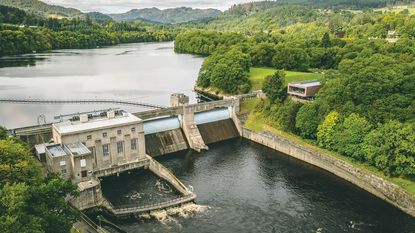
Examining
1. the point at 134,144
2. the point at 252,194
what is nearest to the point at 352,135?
the point at 252,194

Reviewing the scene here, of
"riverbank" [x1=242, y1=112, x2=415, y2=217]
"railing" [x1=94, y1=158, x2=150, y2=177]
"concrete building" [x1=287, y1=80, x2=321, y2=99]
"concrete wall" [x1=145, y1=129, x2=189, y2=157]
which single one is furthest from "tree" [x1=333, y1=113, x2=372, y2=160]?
"railing" [x1=94, y1=158, x2=150, y2=177]

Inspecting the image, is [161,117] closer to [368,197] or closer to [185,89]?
[368,197]

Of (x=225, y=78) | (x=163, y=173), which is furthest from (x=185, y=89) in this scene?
(x=163, y=173)

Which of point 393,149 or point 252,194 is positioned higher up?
point 393,149

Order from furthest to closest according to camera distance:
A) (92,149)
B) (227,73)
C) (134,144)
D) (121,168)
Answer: (227,73) < (134,144) < (121,168) < (92,149)

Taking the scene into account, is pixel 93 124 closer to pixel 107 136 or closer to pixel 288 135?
pixel 107 136

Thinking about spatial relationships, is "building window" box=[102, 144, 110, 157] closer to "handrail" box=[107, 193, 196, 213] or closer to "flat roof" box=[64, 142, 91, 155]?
"flat roof" box=[64, 142, 91, 155]

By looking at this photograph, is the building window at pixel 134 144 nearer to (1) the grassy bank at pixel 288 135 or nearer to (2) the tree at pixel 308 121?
(1) the grassy bank at pixel 288 135
